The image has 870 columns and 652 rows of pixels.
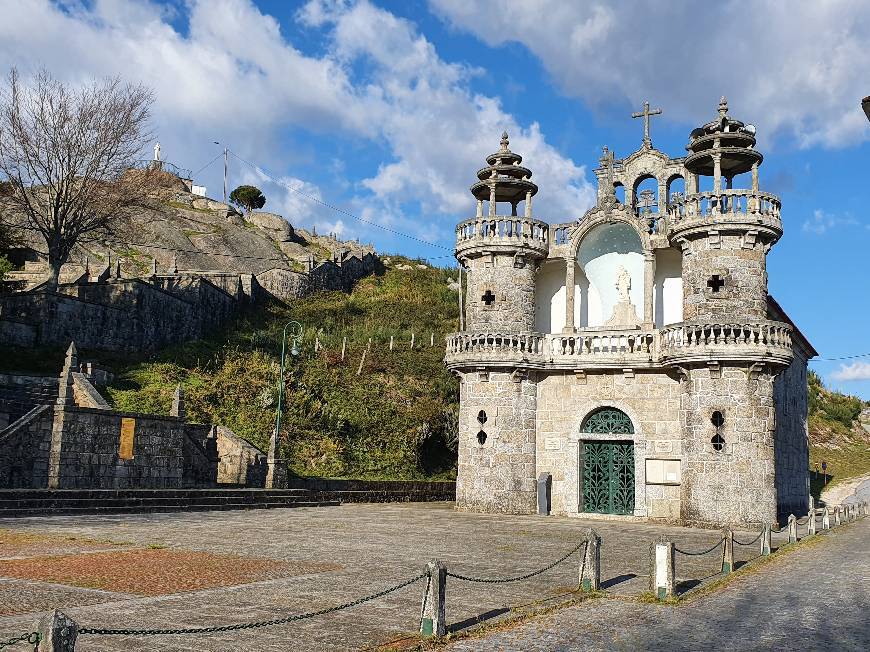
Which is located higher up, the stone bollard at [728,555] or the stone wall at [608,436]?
the stone wall at [608,436]

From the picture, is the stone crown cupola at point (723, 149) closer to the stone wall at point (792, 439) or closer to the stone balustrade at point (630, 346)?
the stone balustrade at point (630, 346)

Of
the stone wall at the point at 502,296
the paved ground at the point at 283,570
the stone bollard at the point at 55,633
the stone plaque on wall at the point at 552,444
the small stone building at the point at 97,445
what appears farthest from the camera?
the stone wall at the point at 502,296

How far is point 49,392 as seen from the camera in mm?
28281

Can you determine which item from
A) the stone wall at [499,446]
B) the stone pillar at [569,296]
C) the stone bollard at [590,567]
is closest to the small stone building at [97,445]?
the stone wall at [499,446]

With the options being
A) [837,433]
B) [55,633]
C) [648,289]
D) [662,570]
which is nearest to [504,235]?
[648,289]

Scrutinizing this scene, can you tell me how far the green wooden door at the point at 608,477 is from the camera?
88.6 feet

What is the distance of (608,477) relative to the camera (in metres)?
27.2

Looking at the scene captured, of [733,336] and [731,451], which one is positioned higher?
[733,336]

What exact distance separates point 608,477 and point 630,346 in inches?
177

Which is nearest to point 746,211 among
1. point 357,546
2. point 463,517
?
point 463,517

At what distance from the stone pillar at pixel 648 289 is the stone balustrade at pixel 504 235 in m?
3.61

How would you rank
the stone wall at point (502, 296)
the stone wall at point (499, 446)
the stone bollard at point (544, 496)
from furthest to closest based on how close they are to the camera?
the stone wall at point (502, 296)
the stone wall at point (499, 446)
the stone bollard at point (544, 496)

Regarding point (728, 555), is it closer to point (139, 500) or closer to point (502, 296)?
point (502, 296)

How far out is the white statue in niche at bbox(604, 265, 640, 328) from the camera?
96.4 ft
